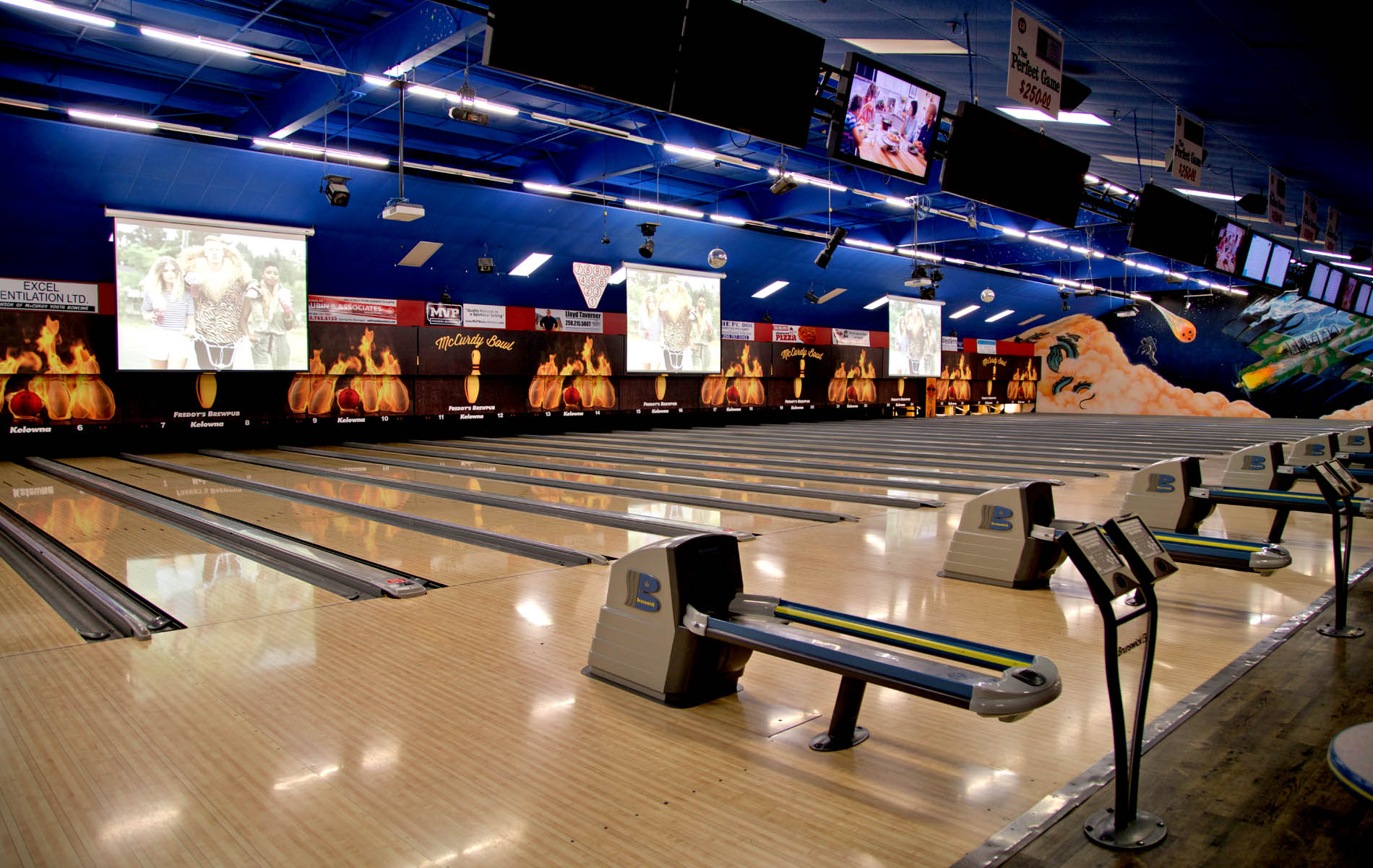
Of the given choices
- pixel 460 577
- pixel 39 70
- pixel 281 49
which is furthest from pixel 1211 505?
pixel 39 70

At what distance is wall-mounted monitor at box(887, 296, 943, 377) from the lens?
63.6 feet

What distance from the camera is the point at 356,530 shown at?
541cm

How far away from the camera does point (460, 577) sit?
164 inches

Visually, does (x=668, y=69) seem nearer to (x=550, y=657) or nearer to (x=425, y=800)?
(x=550, y=657)

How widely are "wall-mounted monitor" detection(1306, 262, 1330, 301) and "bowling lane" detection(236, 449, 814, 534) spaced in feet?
39.3

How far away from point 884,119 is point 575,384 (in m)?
9.98

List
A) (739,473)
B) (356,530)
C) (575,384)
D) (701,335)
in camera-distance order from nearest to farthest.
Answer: (356,530), (739,473), (575,384), (701,335)

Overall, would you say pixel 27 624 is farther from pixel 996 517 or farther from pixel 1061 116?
pixel 1061 116

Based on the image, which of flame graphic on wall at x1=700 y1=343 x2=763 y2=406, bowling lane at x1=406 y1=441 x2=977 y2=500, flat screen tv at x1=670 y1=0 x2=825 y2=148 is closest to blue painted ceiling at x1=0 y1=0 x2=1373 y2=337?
flat screen tv at x1=670 y1=0 x2=825 y2=148

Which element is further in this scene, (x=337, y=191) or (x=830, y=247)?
(x=830, y=247)

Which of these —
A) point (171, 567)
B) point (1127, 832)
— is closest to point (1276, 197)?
point (1127, 832)

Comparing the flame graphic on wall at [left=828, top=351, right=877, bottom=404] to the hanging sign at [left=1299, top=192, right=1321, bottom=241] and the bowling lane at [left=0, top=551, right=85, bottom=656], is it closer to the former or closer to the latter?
the hanging sign at [left=1299, top=192, right=1321, bottom=241]

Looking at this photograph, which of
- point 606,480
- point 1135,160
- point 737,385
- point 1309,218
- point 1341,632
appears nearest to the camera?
point 1341,632

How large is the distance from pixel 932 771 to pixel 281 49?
28.8 ft
